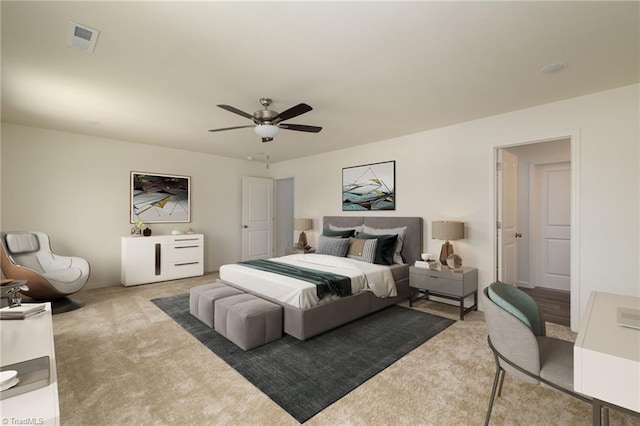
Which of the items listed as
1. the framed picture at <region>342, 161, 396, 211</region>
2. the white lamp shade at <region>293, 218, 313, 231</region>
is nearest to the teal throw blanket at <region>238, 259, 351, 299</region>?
the framed picture at <region>342, 161, 396, 211</region>

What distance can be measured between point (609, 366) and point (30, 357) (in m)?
2.34

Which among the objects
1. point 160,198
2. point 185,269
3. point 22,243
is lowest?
point 185,269

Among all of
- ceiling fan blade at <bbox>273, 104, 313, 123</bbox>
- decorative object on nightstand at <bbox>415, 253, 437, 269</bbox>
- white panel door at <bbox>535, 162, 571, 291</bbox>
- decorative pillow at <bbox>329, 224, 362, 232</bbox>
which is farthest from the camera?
decorative pillow at <bbox>329, 224, 362, 232</bbox>

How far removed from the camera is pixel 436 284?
3807 mm

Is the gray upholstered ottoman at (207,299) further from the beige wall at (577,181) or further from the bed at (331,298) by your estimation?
the beige wall at (577,181)

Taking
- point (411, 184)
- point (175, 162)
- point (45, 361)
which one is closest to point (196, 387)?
point (45, 361)

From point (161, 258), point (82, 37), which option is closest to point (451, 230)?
point (82, 37)

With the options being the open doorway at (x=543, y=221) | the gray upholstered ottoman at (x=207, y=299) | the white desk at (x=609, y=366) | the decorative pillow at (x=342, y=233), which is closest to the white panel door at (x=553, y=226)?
the open doorway at (x=543, y=221)

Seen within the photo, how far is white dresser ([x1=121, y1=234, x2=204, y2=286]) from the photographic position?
498cm

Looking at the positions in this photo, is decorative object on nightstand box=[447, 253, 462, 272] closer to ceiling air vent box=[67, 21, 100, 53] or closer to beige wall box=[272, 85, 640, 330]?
beige wall box=[272, 85, 640, 330]

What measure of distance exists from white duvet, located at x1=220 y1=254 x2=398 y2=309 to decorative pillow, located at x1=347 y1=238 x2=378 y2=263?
0.13 meters

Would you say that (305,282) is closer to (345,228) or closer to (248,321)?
(248,321)

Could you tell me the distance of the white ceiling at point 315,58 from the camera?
73.1 inches

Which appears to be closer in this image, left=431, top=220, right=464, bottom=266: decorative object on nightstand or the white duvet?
the white duvet
